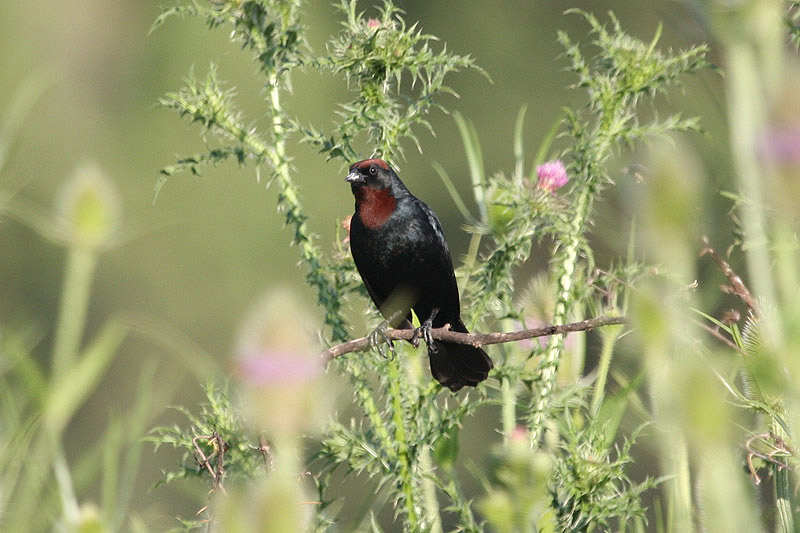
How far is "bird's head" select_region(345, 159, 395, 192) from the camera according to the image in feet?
10.4

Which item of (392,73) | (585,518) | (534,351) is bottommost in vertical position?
(585,518)

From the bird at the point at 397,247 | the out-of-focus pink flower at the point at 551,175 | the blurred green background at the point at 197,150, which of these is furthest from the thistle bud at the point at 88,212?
the blurred green background at the point at 197,150

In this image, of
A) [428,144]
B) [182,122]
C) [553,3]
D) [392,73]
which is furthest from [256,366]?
[553,3]

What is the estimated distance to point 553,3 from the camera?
13141mm

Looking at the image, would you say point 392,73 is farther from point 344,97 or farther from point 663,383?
point 344,97

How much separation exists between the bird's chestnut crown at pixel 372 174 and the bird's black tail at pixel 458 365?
588 millimetres

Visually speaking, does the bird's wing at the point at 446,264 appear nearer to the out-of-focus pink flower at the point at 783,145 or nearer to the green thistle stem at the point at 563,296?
the green thistle stem at the point at 563,296

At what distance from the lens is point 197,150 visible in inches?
451

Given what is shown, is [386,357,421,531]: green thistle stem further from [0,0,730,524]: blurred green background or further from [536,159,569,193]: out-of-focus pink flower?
[0,0,730,524]: blurred green background

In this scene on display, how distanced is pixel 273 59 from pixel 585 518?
1062 mm

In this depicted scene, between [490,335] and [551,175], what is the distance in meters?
0.71

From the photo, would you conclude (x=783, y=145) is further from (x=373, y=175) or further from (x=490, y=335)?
(x=373, y=175)

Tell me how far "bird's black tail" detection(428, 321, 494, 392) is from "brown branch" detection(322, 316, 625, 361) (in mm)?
781

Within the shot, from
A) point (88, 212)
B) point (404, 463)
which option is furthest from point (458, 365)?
point (88, 212)
